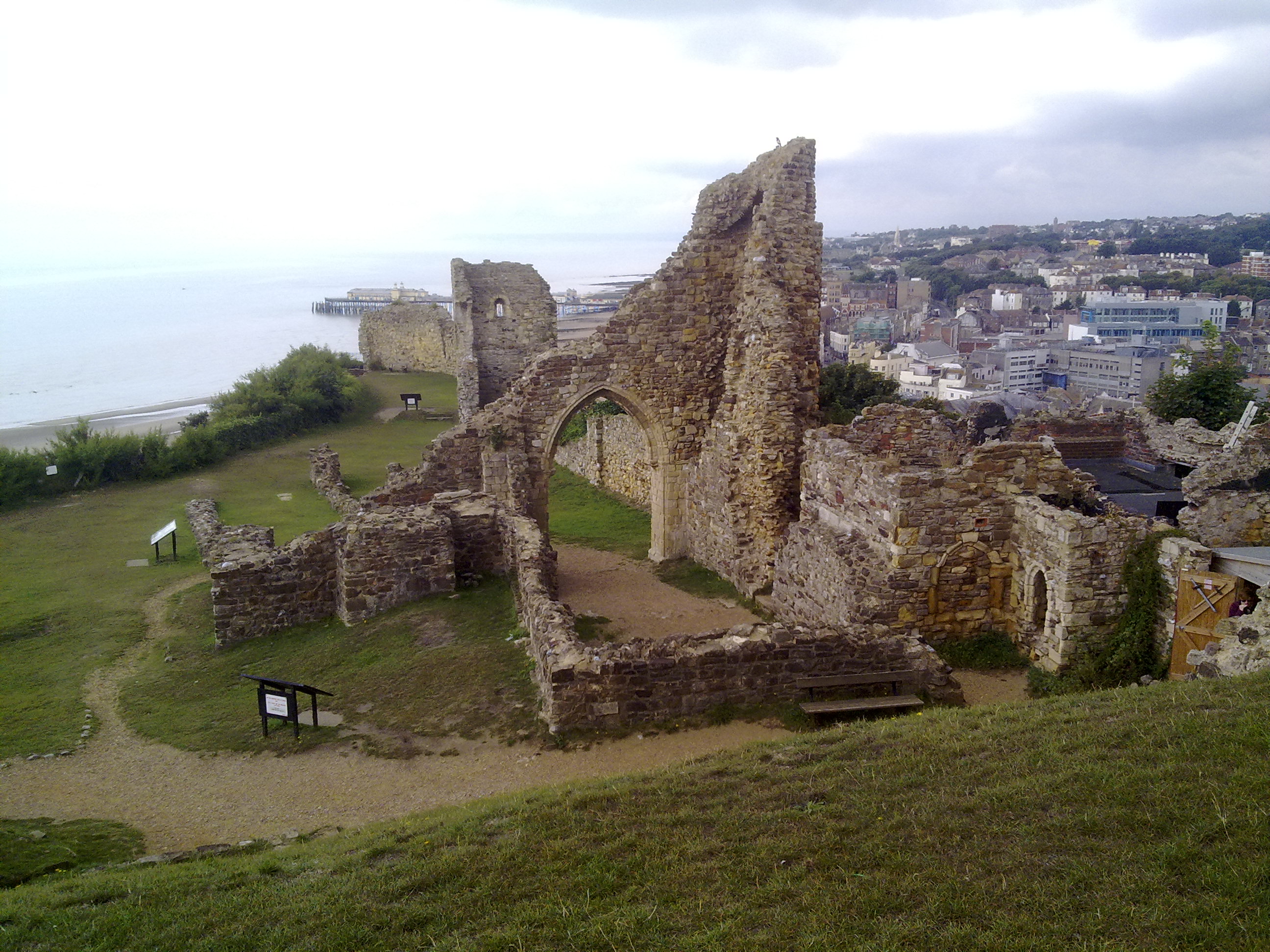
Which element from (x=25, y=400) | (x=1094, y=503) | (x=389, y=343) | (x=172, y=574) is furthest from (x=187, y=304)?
(x=1094, y=503)

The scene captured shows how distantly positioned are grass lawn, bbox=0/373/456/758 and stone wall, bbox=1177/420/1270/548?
14.7m

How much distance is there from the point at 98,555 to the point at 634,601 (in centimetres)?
1211

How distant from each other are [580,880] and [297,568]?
9688mm

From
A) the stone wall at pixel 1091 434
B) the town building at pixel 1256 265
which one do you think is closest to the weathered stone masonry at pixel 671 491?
the stone wall at pixel 1091 434

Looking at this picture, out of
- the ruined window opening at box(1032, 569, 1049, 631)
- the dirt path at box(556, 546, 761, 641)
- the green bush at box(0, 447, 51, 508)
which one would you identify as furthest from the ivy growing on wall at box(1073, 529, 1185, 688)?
the green bush at box(0, 447, 51, 508)

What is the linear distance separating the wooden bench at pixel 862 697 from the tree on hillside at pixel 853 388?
21637 mm

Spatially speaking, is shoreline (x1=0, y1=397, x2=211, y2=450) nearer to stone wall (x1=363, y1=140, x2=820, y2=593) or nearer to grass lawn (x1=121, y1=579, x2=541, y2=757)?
stone wall (x1=363, y1=140, x2=820, y2=593)

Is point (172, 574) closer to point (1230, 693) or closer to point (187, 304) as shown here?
point (1230, 693)

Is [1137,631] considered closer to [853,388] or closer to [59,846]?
[59,846]

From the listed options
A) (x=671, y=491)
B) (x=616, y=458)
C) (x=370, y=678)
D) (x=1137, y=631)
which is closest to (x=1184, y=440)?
(x=1137, y=631)

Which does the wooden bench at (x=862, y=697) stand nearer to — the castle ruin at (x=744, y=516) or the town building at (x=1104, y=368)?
the castle ruin at (x=744, y=516)

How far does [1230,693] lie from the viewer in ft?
23.4

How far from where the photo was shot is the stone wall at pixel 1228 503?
11.7m

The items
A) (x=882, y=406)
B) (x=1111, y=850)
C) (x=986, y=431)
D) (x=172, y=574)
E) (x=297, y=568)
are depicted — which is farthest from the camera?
(x=986, y=431)
